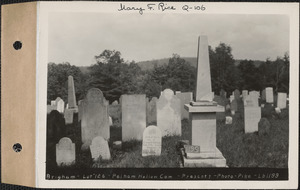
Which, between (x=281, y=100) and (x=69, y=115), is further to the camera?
(x=69, y=115)

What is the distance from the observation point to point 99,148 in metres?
4.43

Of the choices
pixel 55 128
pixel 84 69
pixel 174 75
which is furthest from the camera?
pixel 174 75

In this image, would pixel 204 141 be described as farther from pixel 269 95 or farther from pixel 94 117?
pixel 94 117

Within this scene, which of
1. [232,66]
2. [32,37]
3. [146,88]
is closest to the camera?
[32,37]

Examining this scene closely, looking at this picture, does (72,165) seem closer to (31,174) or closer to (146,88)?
(31,174)

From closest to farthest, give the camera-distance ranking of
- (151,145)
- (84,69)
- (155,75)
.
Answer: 1. (151,145)
2. (84,69)
3. (155,75)

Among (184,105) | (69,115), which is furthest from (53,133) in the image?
(184,105)

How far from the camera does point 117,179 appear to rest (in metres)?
4.29

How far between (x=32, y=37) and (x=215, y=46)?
3114 mm

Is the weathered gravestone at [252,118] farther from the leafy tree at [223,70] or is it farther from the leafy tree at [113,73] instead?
the leafy tree at [113,73]

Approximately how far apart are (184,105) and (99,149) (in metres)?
1.68

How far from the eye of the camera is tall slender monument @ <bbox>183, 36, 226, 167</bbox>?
13.6ft

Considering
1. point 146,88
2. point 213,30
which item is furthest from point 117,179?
point 213,30

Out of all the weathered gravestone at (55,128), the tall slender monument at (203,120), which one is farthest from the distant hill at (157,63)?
the weathered gravestone at (55,128)
